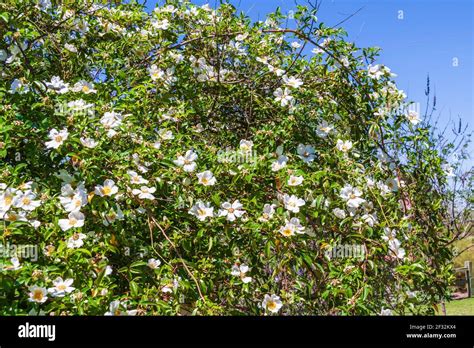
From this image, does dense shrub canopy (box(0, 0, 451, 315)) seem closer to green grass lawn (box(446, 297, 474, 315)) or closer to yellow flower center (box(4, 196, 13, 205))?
yellow flower center (box(4, 196, 13, 205))

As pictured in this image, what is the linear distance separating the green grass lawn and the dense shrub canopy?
12.8 ft

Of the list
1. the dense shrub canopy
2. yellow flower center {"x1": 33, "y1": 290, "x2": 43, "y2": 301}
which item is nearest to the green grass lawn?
the dense shrub canopy

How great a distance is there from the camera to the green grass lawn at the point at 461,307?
19.7 feet

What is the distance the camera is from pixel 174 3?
2797 mm

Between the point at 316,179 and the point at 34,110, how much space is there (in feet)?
3.67

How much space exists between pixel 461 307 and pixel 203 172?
5572mm

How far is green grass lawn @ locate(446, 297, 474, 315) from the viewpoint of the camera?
5999 mm

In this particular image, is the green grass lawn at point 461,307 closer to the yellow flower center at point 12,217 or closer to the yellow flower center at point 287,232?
the yellow flower center at point 287,232

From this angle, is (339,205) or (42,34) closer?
(339,205)
